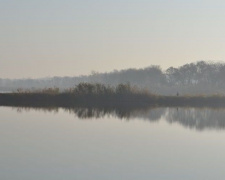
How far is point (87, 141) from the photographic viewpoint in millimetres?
12016

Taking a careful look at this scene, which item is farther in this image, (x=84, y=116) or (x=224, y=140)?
(x=84, y=116)

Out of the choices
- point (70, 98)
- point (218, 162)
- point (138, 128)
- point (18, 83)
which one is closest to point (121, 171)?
point (218, 162)

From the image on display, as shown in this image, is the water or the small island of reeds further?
the small island of reeds

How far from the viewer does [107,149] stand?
10648 mm

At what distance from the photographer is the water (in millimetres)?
8172

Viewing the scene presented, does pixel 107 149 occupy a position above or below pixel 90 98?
below

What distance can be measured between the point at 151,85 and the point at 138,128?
5769 centimetres

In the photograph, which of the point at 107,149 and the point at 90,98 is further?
the point at 90,98

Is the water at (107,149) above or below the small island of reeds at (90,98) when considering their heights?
below

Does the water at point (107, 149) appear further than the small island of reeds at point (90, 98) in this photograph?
No

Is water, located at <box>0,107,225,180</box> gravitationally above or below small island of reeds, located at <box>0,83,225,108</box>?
below

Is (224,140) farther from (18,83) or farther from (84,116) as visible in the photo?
(18,83)

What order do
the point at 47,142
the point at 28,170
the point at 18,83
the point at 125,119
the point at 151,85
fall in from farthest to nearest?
the point at 18,83 < the point at 151,85 < the point at 125,119 < the point at 47,142 < the point at 28,170

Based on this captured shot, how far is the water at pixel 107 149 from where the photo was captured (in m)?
8.17
